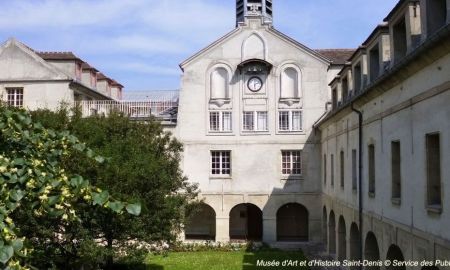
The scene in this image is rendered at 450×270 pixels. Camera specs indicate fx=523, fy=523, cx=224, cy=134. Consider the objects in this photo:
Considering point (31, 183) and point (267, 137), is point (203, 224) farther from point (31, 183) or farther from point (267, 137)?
point (31, 183)

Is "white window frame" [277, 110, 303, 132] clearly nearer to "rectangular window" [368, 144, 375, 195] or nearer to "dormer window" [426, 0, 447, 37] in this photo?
"rectangular window" [368, 144, 375, 195]

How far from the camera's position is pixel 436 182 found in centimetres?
1103

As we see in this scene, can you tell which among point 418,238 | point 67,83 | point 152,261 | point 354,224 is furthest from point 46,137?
point 67,83

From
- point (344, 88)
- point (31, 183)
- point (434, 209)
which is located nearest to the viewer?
point (31, 183)

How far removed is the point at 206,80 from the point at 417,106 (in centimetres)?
2005

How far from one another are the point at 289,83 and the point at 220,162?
245 inches

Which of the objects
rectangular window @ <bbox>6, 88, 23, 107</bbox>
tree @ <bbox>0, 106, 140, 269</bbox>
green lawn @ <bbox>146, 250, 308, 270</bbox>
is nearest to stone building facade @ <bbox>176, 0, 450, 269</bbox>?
green lawn @ <bbox>146, 250, 308, 270</bbox>

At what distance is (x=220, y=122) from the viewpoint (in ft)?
101

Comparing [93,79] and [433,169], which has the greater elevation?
[93,79]

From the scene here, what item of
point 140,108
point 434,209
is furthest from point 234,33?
point 434,209

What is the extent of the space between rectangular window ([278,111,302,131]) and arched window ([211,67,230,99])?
355 centimetres

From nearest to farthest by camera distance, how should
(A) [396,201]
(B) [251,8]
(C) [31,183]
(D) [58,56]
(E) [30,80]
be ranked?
(C) [31,183]
(A) [396,201]
(E) [30,80]
(D) [58,56]
(B) [251,8]

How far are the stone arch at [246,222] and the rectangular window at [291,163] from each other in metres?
3.74

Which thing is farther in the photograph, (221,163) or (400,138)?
(221,163)
